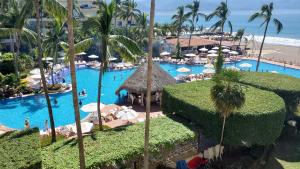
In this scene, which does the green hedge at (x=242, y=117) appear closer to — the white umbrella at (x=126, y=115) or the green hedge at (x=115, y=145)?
the green hedge at (x=115, y=145)

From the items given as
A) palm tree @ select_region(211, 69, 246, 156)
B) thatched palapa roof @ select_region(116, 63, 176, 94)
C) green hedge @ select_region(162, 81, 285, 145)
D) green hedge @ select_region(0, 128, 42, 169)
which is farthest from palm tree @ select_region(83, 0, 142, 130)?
thatched palapa roof @ select_region(116, 63, 176, 94)

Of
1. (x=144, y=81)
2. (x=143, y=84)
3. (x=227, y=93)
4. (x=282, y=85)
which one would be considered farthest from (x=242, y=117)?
(x=144, y=81)

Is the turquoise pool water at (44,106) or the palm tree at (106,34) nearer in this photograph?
the palm tree at (106,34)

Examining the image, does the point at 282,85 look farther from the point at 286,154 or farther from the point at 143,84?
the point at 143,84

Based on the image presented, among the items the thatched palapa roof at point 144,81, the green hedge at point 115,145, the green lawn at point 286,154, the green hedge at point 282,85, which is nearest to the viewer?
the green hedge at point 115,145

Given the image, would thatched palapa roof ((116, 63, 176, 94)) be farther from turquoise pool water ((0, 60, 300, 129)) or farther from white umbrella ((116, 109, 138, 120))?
white umbrella ((116, 109, 138, 120))

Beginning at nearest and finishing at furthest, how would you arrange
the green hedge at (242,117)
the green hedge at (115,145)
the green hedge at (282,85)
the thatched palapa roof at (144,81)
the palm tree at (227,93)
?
the green hedge at (115,145), the palm tree at (227,93), the green hedge at (242,117), the green hedge at (282,85), the thatched palapa roof at (144,81)

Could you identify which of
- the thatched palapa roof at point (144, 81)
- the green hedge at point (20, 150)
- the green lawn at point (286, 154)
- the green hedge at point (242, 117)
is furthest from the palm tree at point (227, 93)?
the thatched palapa roof at point (144, 81)

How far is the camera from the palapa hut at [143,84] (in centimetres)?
2964

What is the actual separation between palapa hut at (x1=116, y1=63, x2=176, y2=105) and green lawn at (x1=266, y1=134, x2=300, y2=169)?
12.2 meters

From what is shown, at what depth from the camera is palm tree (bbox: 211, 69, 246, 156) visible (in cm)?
1655

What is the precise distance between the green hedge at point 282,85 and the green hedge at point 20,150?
16.9 meters

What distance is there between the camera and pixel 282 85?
2334 cm

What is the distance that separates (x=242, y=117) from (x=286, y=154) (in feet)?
21.4
